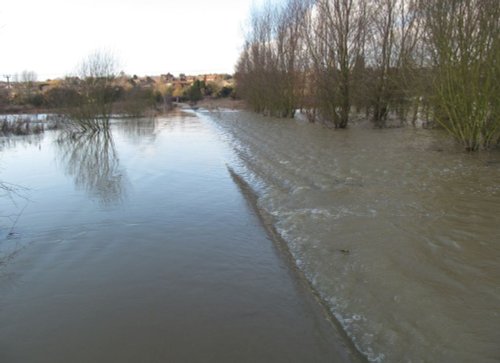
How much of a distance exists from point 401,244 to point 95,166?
40.8ft

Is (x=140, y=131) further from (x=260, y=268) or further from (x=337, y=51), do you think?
(x=260, y=268)

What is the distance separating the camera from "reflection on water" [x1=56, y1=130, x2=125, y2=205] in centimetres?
1044

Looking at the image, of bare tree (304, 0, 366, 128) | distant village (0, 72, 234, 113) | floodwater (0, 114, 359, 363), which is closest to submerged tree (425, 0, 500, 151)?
floodwater (0, 114, 359, 363)

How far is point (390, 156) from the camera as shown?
12.6 m

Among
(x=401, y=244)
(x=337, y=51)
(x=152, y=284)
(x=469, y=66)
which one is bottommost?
Answer: (x=152, y=284)

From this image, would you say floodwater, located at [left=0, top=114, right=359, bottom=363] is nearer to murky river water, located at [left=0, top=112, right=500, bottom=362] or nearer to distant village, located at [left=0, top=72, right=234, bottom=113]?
murky river water, located at [left=0, top=112, right=500, bottom=362]

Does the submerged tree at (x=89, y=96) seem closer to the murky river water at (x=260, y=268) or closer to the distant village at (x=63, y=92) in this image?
the distant village at (x=63, y=92)

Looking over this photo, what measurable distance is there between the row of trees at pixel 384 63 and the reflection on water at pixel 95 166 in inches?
405

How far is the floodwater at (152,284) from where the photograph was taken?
374 cm

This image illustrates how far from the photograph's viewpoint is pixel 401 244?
5.42 m

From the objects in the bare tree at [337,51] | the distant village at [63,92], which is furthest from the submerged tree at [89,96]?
the bare tree at [337,51]

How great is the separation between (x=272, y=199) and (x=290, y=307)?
4.32 meters

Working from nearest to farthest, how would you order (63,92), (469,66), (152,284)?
(152,284), (469,66), (63,92)

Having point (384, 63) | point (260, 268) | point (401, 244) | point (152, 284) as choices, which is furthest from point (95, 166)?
point (384, 63)
